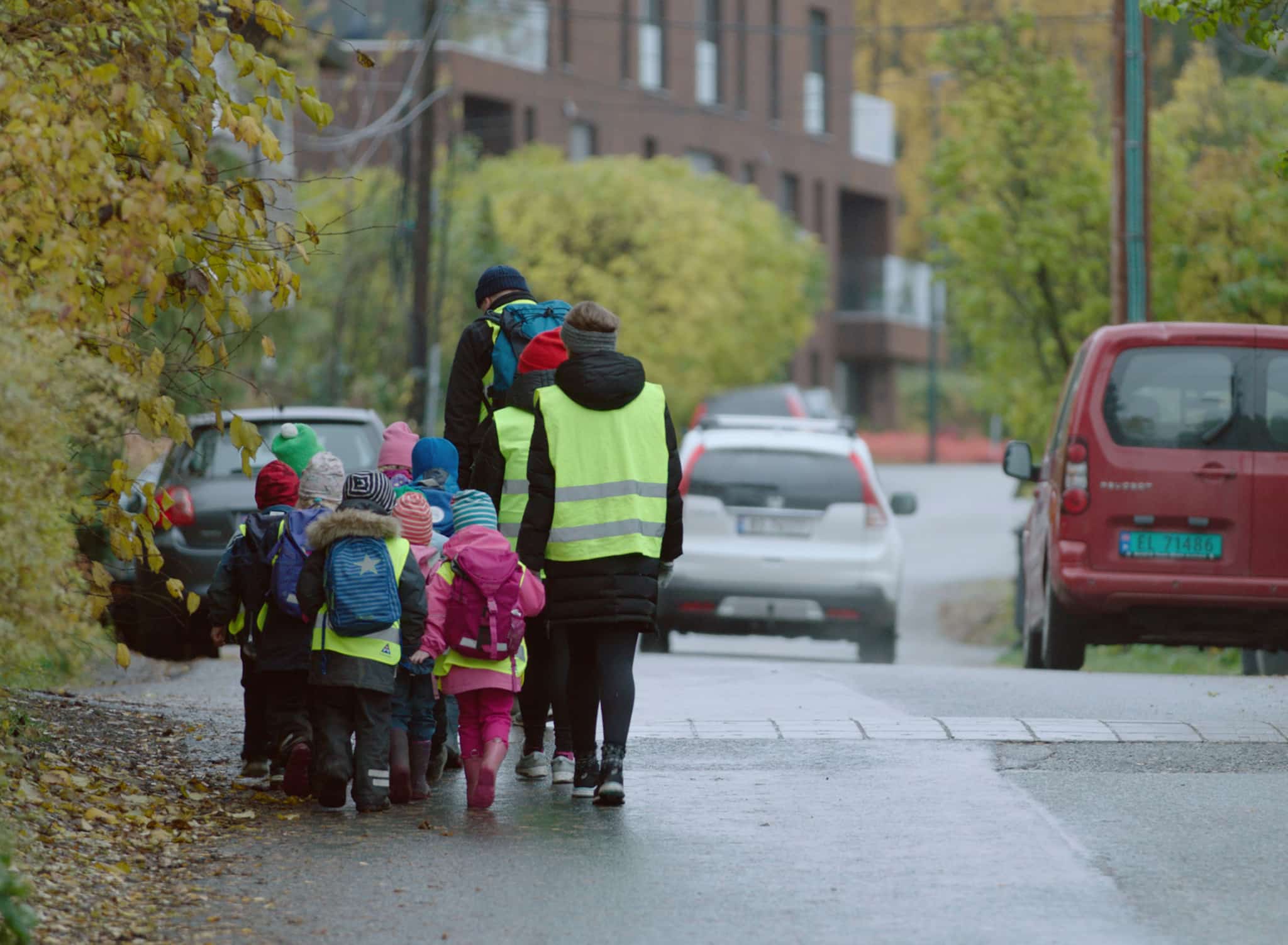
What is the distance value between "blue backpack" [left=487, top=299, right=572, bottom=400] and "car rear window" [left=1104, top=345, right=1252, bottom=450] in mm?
4469

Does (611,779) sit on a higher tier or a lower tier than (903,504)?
lower

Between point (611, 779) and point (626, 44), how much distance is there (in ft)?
173

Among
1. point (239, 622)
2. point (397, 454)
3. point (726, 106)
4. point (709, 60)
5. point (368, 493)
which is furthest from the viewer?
point (726, 106)

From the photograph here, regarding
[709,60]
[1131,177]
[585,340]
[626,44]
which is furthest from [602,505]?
[709,60]

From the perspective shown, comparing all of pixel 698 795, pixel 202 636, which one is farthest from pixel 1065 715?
pixel 202 636

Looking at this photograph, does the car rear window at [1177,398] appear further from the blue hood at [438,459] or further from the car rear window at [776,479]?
the blue hood at [438,459]

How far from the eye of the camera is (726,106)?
64250 mm

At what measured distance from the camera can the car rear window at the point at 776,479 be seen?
49.0 feet

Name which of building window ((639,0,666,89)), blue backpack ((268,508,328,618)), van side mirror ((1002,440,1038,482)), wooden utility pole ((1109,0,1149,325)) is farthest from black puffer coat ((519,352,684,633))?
building window ((639,0,666,89))

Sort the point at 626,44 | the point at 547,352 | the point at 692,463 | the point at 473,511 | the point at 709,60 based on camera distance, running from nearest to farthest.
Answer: the point at 473,511, the point at 547,352, the point at 692,463, the point at 626,44, the point at 709,60

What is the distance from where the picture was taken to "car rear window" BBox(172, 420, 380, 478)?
13.6 m

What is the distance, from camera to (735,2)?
6366cm

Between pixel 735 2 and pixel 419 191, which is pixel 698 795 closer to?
pixel 419 191

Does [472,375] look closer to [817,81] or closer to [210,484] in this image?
[210,484]
